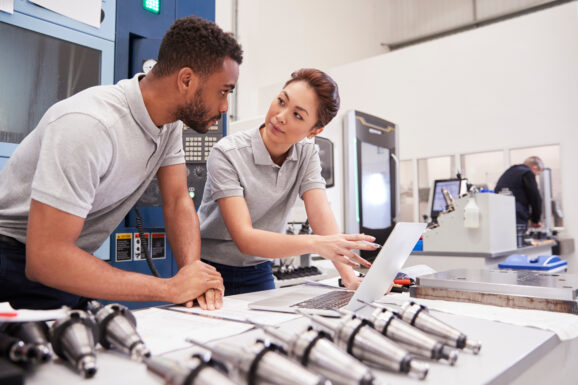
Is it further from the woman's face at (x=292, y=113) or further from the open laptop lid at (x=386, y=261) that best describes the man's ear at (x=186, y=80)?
the open laptop lid at (x=386, y=261)

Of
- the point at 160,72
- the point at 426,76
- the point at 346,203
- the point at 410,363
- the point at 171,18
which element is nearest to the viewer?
the point at 410,363

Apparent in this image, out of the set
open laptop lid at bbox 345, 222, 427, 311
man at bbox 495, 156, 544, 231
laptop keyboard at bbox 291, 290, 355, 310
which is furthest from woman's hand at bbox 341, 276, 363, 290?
man at bbox 495, 156, 544, 231

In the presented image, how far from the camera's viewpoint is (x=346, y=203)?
2562mm

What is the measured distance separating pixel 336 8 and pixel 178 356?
25.8 feet

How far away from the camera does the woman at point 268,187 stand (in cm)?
135

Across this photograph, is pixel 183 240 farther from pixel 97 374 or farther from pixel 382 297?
pixel 97 374

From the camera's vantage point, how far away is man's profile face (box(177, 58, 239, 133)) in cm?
124

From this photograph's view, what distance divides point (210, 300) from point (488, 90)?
17.9 feet

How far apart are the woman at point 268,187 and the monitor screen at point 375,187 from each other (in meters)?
1.05

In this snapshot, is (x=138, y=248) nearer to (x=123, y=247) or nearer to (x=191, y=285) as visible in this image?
(x=123, y=247)

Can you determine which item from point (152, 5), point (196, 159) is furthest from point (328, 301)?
point (152, 5)

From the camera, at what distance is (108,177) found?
114cm

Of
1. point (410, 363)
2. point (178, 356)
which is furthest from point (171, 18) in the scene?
point (410, 363)

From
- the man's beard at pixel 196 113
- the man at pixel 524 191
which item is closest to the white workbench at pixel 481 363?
the man's beard at pixel 196 113
